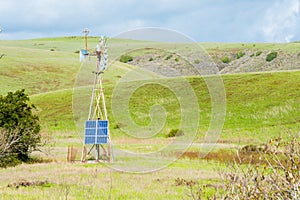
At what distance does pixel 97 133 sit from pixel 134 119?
30.7 m

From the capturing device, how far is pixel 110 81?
10175 centimetres

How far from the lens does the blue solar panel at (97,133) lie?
1113 inches

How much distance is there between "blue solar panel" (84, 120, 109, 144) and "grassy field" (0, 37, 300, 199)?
77.4 inches

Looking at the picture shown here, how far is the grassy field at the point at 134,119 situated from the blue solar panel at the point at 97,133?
1967 millimetres

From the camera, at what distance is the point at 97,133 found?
2847cm

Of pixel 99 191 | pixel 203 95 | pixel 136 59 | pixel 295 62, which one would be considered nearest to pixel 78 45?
pixel 136 59

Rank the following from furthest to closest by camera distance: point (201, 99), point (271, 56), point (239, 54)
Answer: point (239, 54)
point (271, 56)
point (201, 99)

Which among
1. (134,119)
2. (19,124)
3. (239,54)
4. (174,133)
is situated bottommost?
(134,119)

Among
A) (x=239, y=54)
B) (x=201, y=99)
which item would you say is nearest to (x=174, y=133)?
(x=201, y=99)

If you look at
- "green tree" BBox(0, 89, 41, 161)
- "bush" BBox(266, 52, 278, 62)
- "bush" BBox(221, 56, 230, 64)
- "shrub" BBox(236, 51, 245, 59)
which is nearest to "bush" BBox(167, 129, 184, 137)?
"green tree" BBox(0, 89, 41, 161)

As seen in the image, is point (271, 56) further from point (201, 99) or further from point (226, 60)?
point (201, 99)

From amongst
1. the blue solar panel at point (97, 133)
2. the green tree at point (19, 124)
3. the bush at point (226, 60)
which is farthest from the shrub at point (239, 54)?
the blue solar panel at point (97, 133)

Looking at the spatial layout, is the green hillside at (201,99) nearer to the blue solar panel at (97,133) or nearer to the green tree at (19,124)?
the blue solar panel at (97,133)

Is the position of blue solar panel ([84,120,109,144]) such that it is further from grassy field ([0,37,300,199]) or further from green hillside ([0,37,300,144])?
green hillside ([0,37,300,144])
